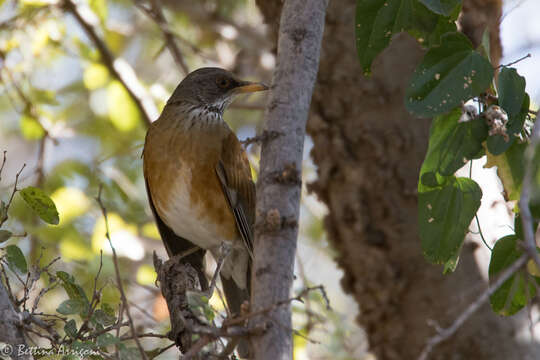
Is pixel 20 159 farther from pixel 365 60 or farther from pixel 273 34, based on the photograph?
pixel 365 60

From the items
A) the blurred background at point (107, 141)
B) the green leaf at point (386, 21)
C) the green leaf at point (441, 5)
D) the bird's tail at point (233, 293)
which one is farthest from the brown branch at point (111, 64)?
the green leaf at point (441, 5)

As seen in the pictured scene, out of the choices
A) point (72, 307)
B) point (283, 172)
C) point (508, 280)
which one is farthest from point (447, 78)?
point (72, 307)

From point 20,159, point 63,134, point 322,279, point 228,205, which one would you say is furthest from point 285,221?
point 20,159

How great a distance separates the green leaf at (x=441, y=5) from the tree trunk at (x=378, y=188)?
256 cm

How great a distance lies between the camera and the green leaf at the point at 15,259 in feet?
8.34

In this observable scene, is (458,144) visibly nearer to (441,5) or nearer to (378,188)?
(441,5)

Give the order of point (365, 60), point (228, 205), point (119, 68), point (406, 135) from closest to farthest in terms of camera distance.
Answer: point (365, 60)
point (228, 205)
point (406, 135)
point (119, 68)

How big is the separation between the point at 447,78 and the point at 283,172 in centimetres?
66

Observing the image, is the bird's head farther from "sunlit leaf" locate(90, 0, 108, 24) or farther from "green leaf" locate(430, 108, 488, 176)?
"green leaf" locate(430, 108, 488, 176)

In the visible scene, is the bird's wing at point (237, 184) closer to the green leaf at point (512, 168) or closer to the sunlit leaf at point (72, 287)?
the sunlit leaf at point (72, 287)

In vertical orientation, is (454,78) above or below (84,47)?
below

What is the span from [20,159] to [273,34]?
17.7ft

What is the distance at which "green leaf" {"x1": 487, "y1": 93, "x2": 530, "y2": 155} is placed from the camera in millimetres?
2164

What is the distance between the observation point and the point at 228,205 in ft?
13.2
